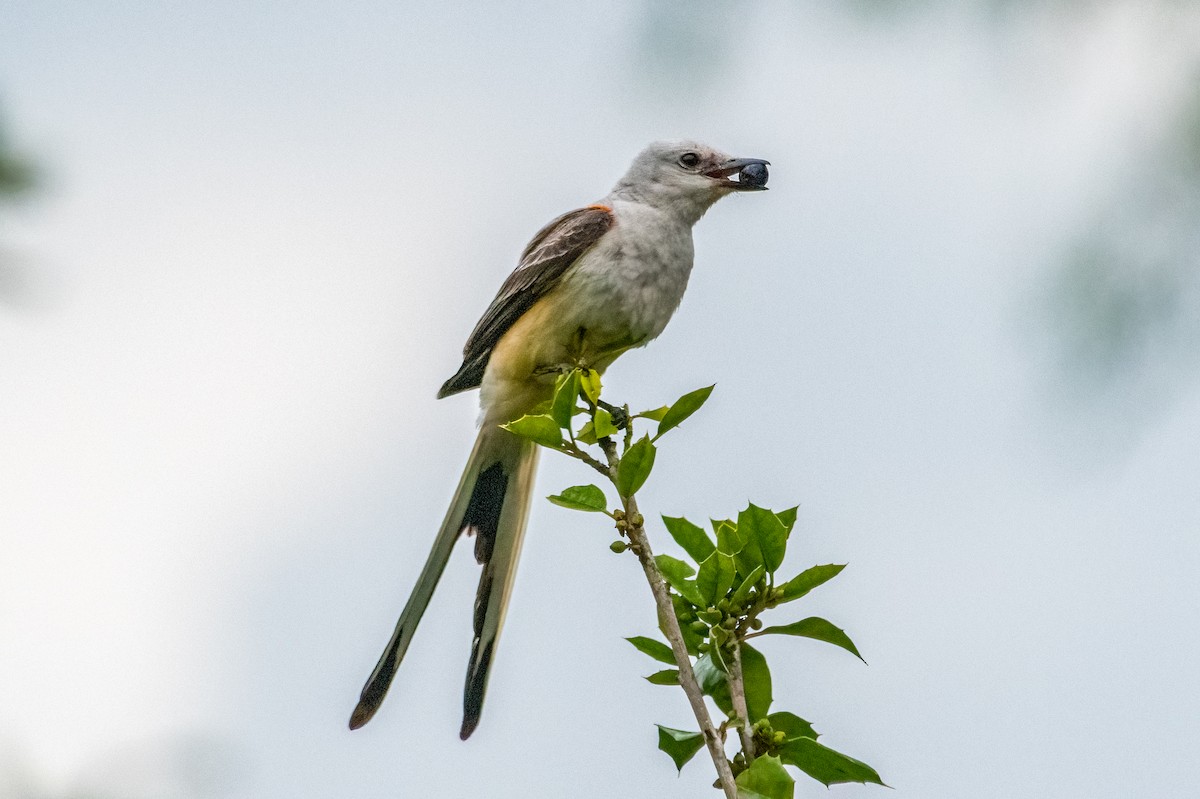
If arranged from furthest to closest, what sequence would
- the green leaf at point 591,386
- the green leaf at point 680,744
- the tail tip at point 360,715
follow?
the tail tip at point 360,715 → the green leaf at point 591,386 → the green leaf at point 680,744

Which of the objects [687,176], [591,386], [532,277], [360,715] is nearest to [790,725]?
[591,386]

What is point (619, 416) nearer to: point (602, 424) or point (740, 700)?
point (602, 424)

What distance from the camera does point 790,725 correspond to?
1.72m

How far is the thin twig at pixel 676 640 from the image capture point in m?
1.43

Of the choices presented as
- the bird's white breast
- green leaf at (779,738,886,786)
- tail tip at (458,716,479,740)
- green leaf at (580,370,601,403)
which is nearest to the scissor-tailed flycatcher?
the bird's white breast

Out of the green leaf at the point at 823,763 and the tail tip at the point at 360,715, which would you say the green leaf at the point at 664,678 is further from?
the tail tip at the point at 360,715

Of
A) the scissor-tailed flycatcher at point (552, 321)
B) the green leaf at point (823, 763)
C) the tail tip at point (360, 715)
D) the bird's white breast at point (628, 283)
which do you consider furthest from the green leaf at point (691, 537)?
the bird's white breast at point (628, 283)

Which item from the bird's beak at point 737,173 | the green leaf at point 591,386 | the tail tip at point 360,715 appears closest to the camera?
the green leaf at point 591,386

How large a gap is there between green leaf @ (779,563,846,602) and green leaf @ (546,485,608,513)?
0.97 feet

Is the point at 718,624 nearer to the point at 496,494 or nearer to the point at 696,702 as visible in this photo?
the point at 696,702

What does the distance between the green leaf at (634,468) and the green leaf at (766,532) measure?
0.17 m

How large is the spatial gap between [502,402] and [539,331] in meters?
0.26

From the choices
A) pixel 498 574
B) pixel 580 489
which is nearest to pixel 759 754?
pixel 580 489

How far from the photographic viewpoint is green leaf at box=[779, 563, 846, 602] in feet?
5.88
